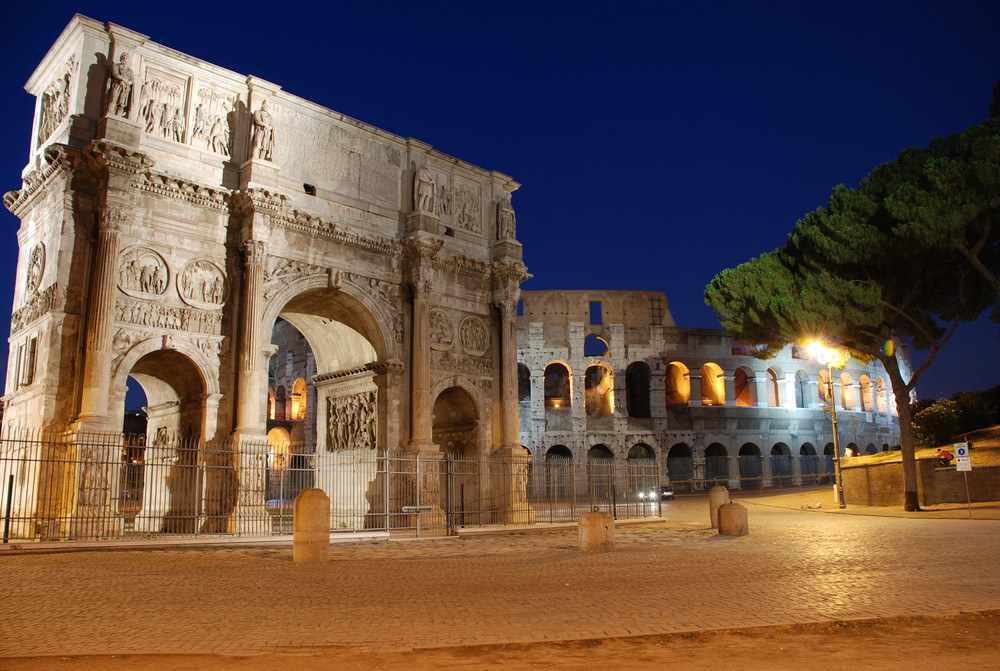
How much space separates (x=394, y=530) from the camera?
16891mm

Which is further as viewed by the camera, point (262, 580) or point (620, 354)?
point (620, 354)

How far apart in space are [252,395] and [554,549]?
7393 mm

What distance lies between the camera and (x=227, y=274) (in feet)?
55.8

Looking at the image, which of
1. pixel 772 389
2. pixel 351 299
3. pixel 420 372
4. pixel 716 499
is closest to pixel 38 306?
pixel 351 299

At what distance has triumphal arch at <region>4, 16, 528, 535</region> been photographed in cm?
1498

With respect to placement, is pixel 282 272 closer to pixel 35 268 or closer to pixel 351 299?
pixel 351 299

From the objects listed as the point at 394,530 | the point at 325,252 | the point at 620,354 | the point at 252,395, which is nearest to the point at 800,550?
the point at 394,530

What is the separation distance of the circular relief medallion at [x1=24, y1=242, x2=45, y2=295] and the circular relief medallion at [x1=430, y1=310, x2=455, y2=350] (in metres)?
9.09

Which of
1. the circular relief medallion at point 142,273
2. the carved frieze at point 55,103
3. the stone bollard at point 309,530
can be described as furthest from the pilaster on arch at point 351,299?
the stone bollard at point 309,530

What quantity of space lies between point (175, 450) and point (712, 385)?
105 ft

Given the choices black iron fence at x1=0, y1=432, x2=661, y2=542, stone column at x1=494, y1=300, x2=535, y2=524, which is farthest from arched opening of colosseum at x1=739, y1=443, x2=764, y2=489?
stone column at x1=494, y1=300, x2=535, y2=524

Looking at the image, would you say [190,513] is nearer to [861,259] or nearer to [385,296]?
[385,296]

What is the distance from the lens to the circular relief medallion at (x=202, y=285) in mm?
16297

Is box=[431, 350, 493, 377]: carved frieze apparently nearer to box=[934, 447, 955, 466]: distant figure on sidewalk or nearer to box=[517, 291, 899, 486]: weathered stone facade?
box=[934, 447, 955, 466]: distant figure on sidewalk
